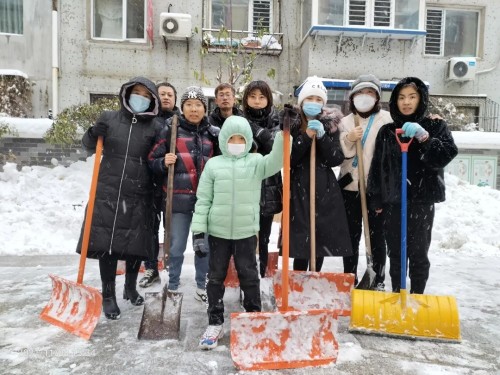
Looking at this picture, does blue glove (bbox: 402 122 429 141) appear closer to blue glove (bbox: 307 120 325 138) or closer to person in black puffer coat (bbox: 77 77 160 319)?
blue glove (bbox: 307 120 325 138)

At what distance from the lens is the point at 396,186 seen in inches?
129

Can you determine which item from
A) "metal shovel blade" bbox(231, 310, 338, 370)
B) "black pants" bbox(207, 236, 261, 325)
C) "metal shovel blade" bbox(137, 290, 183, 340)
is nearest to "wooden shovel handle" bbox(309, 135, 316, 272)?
"black pants" bbox(207, 236, 261, 325)

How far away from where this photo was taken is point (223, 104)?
3711 millimetres

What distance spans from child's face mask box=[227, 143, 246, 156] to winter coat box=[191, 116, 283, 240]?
34 millimetres

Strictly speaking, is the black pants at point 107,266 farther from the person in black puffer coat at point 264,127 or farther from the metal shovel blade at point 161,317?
the person in black puffer coat at point 264,127

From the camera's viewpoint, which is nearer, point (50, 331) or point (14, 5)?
point (50, 331)

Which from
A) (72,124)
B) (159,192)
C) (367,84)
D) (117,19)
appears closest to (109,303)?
(159,192)

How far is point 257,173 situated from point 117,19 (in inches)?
402

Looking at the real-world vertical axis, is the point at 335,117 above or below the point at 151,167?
above

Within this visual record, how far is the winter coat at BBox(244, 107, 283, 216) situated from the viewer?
11.1 feet

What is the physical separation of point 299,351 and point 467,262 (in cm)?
362

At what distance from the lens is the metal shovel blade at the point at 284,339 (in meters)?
2.50

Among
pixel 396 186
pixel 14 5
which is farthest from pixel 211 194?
pixel 14 5

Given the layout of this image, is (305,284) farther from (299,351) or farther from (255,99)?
(255,99)
